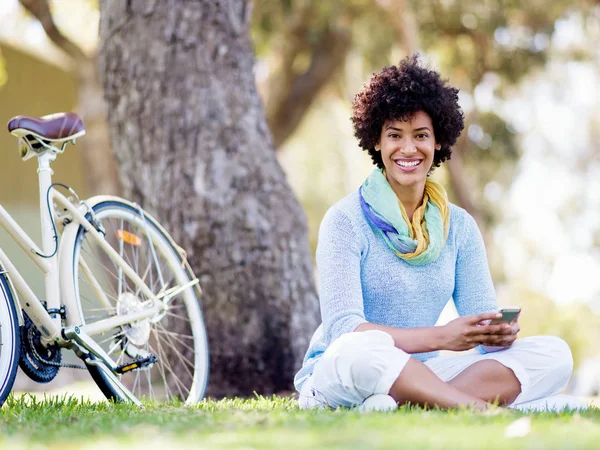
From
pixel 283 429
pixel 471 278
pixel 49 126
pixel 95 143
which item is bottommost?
pixel 283 429

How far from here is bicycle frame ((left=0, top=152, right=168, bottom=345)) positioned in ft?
11.6

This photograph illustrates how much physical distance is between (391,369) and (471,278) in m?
0.80

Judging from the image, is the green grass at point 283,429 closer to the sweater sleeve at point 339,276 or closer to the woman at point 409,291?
the woman at point 409,291

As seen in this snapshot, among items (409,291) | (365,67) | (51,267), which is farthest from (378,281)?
(365,67)

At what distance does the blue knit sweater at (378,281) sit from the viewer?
3459 mm

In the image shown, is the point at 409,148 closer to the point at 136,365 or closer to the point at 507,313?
the point at 507,313

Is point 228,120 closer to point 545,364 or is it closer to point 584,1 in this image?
point 545,364

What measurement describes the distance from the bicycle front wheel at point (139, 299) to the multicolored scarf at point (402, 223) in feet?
3.53

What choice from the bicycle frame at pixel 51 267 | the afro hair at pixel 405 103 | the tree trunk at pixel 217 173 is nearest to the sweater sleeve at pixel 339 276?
the afro hair at pixel 405 103

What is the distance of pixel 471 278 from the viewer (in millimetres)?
3830

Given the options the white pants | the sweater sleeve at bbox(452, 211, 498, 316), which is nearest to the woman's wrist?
the white pants

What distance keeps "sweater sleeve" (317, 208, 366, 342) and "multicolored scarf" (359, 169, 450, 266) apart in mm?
117

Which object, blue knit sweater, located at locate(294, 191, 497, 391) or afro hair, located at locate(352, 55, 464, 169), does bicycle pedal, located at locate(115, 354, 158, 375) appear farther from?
afro hair, located at locate(352, 55, 464, 169)

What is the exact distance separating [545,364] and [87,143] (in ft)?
23.2
